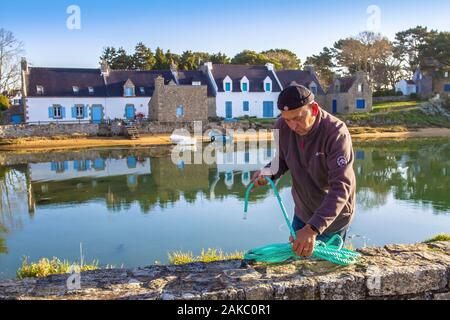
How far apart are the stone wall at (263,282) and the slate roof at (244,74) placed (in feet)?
128

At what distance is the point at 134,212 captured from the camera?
506 inches

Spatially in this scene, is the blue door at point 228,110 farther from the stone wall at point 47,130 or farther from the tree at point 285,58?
the tree at point 285,58

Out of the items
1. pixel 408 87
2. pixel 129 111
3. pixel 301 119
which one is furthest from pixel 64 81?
pixel 408 87

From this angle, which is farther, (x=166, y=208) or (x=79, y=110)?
(x=79, y=110)

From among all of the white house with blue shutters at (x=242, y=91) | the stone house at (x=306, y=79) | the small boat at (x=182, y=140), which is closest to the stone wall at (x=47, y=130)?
the small boat at (x=182, y=140)

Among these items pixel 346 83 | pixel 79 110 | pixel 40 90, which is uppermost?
pixel 346 83

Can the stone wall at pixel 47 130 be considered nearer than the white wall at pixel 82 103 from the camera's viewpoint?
Yes

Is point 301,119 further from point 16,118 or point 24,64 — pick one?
point 16,118

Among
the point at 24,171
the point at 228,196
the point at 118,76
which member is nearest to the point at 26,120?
the point at 118,76

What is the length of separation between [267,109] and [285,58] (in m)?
18.0

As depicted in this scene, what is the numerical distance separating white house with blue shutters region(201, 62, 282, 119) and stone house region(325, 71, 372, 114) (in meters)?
5.81

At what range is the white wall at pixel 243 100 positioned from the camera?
41625mm

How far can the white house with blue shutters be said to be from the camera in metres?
41.8

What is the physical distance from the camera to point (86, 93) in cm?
3909
